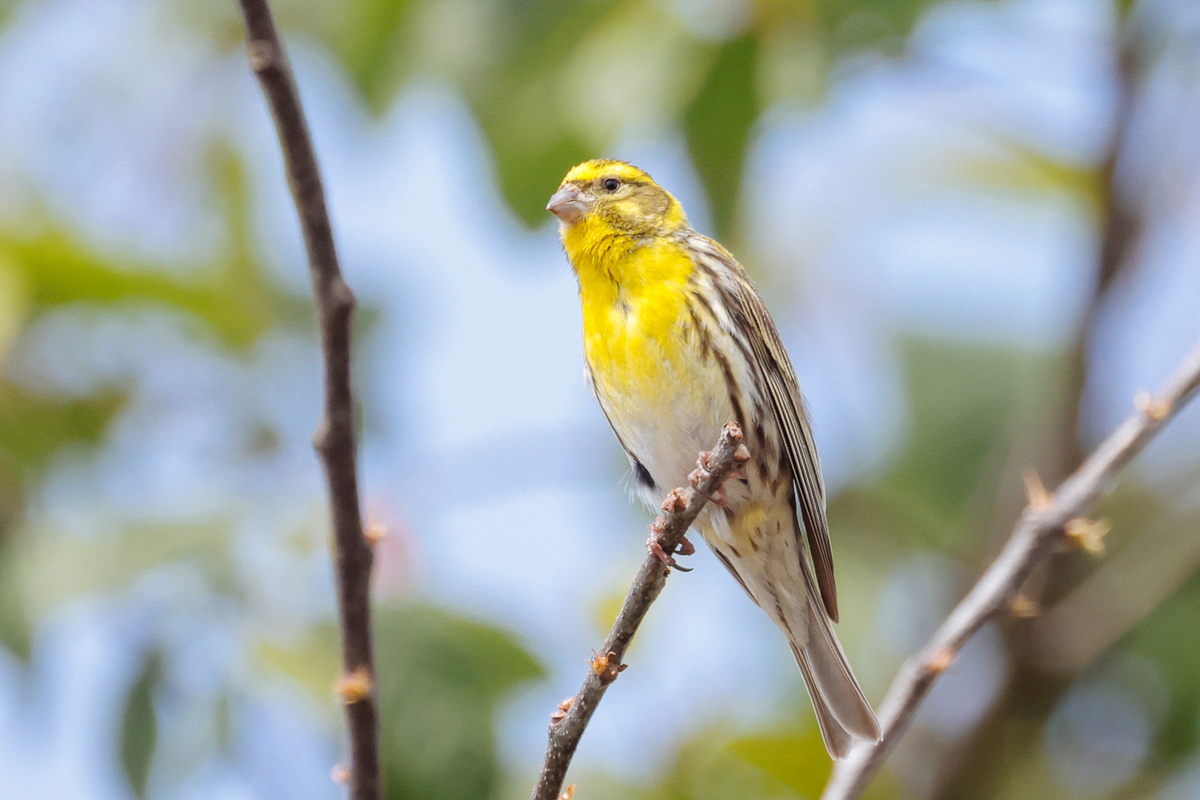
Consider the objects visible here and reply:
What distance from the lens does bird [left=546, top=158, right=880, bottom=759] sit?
4.00m

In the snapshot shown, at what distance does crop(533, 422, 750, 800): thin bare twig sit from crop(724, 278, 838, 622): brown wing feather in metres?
1.41

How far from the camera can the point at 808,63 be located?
3.80 m

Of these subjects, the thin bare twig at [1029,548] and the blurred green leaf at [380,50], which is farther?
the blurred green leaf at [380,50]

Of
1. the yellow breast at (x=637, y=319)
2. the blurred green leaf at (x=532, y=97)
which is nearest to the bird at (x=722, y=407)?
the yellow breast at (x=637, y=319)

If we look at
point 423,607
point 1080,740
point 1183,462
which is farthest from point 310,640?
point 1183,462

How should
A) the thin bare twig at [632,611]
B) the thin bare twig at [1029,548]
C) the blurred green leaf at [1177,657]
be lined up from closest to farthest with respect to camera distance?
the thin bare twig at [632,611], the thin bare twig at [1029,548], the blurred green leaf at [1177,657]

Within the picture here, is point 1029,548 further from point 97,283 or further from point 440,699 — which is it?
point 97,283

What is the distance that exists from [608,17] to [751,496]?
4.80 ft

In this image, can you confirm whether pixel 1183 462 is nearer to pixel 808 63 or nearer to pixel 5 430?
pixel 808 63

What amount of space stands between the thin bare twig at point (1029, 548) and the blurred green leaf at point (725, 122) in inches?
54.7

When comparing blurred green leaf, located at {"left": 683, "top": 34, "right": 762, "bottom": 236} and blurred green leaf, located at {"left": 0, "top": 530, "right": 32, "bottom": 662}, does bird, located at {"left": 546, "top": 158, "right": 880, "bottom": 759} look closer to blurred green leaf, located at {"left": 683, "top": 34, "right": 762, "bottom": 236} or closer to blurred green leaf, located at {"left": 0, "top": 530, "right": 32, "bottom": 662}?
blurred green leaf, located at {"left": 683, "top": 34, "right": 762, "bottom": 236}

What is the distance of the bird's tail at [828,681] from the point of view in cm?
389

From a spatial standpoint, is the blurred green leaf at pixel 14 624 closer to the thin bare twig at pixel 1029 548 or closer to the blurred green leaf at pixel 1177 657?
the thin bare twig at pixel 1029 548

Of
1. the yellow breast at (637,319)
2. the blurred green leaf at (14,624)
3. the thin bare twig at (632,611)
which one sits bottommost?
the thin bare twig at (632,611)
